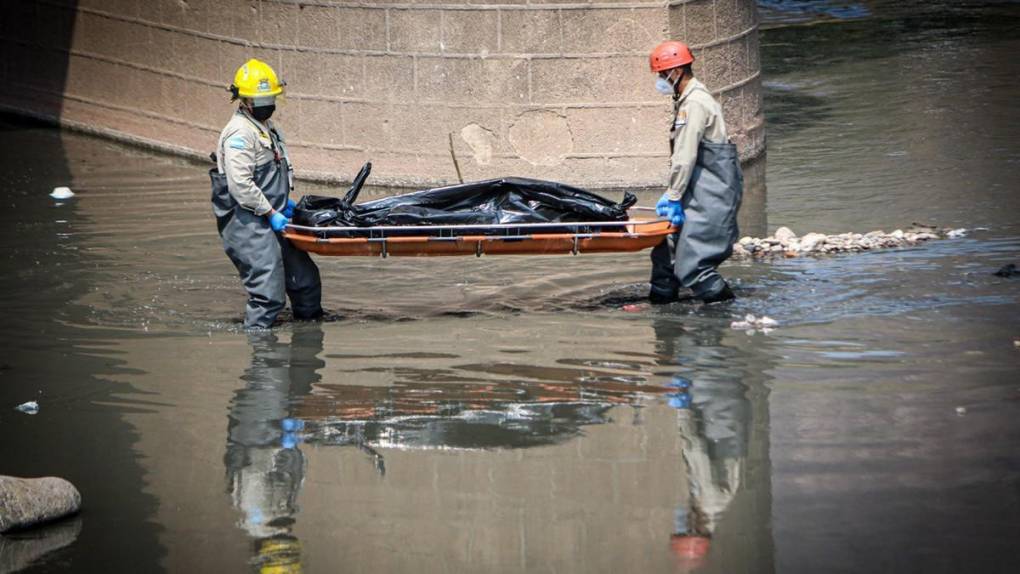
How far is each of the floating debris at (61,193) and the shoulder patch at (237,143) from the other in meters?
5.54

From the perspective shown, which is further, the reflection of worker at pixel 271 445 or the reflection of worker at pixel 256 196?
the reflection of worker at pixel 256 196

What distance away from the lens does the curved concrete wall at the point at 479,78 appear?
12.4 m

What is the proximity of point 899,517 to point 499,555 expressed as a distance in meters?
1.68

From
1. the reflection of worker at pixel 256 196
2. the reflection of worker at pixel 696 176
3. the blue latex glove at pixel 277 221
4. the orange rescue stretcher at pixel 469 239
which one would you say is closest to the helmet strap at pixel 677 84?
the reflection of worker at pixel 696 176

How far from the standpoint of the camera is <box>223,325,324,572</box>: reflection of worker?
5.86 metres

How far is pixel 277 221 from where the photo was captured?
8.28 m

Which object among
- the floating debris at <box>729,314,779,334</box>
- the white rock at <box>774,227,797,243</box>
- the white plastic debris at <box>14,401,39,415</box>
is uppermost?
the white rock at <box>774,227,797,243</box>

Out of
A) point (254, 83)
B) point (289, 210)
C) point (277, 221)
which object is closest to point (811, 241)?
point (289, 210)

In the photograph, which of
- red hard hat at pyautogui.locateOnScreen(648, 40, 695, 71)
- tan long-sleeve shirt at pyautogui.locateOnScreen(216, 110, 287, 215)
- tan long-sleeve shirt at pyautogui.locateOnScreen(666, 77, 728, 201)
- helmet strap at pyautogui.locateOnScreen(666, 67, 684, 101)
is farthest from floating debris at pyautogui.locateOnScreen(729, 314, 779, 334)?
tan long-sleeve shirt at pyautogui.locateOnScreen(216, 110, 287, 215)

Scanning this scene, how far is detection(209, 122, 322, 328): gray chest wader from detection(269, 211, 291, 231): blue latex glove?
6 cm

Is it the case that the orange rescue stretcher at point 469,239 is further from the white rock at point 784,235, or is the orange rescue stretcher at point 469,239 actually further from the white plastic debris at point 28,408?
the white rock at point 784,235

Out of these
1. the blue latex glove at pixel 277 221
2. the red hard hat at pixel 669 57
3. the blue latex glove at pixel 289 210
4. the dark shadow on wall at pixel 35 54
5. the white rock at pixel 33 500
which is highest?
the dark shadow on wall at pixel 35 54

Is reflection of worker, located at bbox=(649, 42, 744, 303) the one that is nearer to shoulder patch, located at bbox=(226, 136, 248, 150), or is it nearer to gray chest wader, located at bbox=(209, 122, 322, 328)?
gray chest wader, located at bbox=(209, 122, 322, 328)

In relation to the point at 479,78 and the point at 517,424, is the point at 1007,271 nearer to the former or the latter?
the point at 517,424
